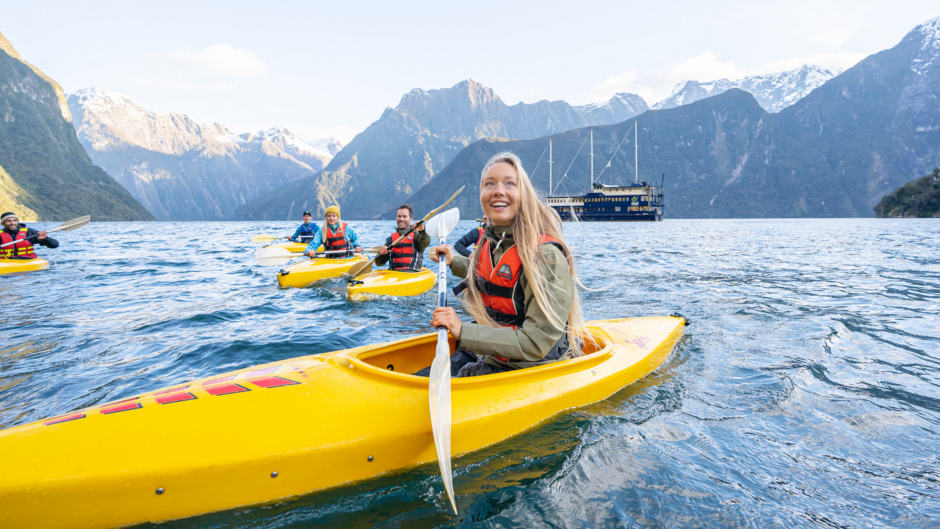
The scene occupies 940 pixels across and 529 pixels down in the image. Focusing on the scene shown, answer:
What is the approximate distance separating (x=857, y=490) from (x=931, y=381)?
8.87 ft

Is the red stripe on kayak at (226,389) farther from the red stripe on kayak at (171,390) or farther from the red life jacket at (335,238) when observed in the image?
the red life jacket at (335,238)

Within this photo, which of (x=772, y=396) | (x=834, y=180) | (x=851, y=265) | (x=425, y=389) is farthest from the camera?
(x=834, y=180)

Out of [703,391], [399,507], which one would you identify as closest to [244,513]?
[399,507]

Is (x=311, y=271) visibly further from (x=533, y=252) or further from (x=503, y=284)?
(x=533, y=252)

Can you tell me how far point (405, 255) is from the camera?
10023 mm

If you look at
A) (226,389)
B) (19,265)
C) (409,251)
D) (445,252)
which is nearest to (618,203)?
(409,251)

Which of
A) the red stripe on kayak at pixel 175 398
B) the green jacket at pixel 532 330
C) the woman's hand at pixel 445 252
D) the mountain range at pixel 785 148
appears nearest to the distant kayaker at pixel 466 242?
the woman's hand at pixel 445 252

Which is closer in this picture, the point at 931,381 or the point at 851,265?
the point at 931,381

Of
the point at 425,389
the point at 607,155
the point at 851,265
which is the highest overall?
the point at 607,155

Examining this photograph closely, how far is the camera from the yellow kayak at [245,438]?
2.11 meters

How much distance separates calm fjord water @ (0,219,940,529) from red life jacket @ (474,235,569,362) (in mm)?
900

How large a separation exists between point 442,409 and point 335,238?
9.86m

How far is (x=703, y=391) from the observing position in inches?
168

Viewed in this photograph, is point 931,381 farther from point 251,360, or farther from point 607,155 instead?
point 607,155
